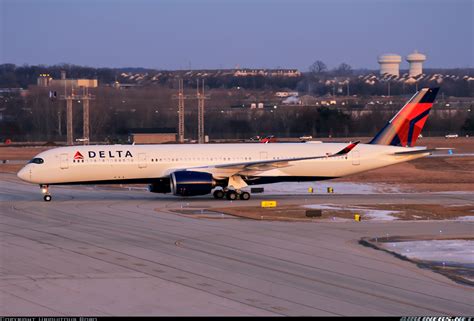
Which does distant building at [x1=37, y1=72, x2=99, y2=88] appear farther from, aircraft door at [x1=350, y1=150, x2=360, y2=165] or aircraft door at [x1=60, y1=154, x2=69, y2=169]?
aircraft door at [x1=350, y1=150, x2=360, y2=165]

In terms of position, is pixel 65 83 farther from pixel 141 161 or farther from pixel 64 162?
pixel 141 161

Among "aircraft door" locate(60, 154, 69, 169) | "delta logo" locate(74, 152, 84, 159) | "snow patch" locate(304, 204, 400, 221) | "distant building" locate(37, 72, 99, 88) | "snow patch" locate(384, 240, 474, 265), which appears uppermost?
"distant building" locate(37, 72, 99, 88)

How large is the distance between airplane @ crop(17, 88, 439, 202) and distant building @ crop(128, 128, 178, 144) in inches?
2083

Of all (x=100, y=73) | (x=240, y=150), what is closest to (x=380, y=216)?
(x=240, y=150)

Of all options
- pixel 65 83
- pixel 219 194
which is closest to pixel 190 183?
pixel 219 194

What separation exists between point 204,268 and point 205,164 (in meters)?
19.9

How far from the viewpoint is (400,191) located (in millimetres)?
51031

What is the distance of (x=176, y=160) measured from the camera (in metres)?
46.2

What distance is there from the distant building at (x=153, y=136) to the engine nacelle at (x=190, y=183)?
54.7m

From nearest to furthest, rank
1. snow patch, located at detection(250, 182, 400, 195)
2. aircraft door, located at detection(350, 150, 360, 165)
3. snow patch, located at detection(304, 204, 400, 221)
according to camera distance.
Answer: snow patch, located at detection(304, 204, 400, 221) < aircraft door, located at detection(350, 150, 360, 165) < snow patch, located at detection(250, 182, 400, 195)

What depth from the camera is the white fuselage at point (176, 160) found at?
149 ft

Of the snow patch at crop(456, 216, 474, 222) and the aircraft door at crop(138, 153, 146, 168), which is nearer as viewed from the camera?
the snow patch at crop(456, 216, 474, 222)

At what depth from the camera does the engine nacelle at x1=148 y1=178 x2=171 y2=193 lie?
46156 mm

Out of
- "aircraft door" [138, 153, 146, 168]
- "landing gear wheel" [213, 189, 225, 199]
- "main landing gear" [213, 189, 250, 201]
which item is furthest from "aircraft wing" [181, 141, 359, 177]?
"aircraft door" [138, 153, 146, 168]
